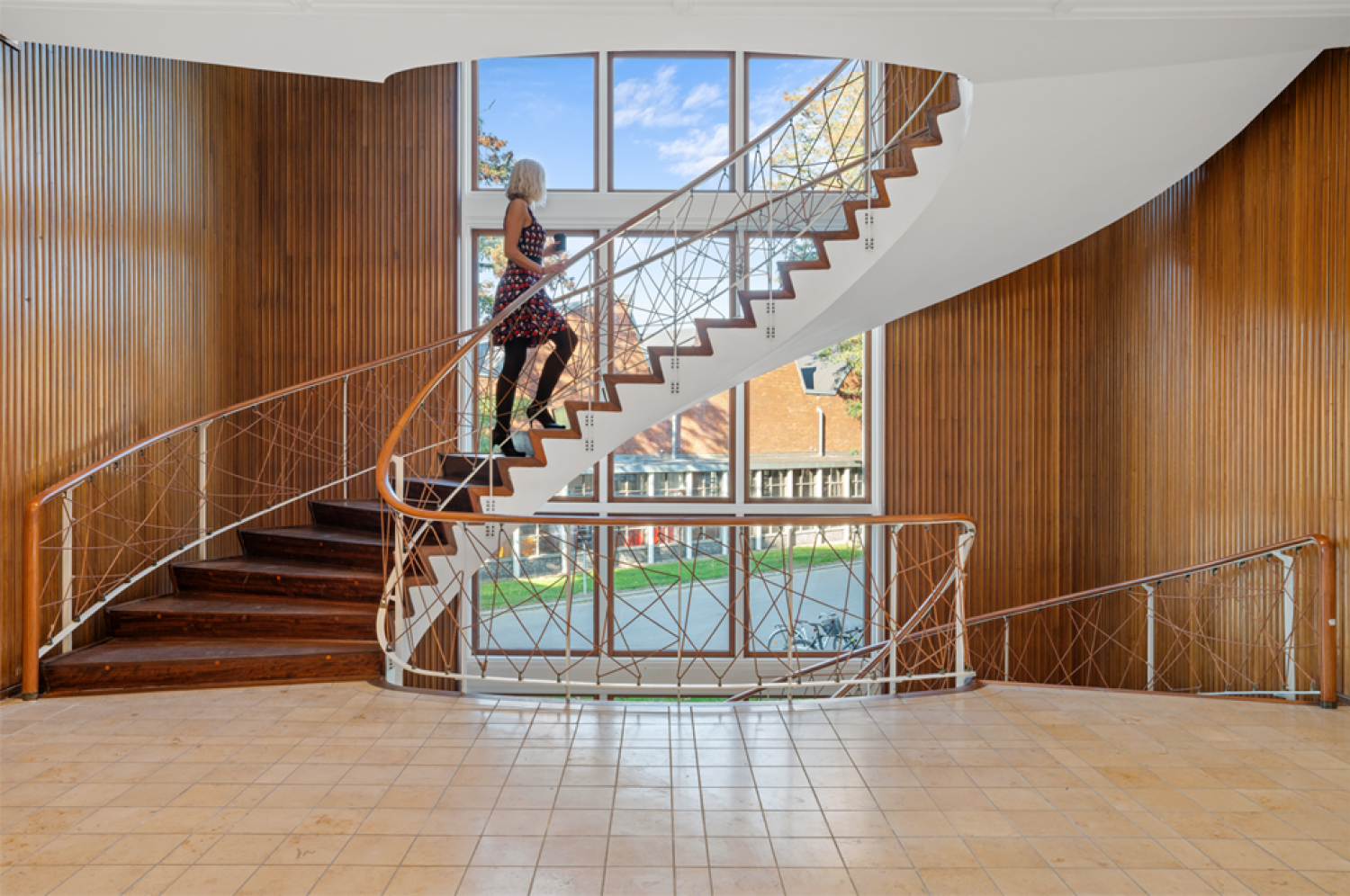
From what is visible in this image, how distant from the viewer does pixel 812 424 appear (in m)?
7.62

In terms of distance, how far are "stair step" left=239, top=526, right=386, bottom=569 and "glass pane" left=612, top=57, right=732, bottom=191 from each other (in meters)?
3.87

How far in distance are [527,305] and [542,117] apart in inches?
119

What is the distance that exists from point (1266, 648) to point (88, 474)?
6588mm

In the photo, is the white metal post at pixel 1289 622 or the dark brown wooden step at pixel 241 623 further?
the dark brown wooden step at pixel 241 623

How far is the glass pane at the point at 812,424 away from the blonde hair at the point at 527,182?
304cm

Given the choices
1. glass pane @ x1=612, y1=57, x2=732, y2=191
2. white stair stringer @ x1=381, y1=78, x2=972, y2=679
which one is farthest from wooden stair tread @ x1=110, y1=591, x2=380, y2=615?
glass pane @ x1=612, y1=57, x2=732, y2=191

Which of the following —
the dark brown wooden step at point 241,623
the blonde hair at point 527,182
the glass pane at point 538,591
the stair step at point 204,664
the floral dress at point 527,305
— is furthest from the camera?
the glass pane at point 538,591

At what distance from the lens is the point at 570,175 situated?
24.6 ft

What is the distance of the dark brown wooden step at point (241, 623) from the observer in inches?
183

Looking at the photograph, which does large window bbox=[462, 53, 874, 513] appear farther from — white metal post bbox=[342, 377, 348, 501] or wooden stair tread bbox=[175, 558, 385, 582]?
wooden stair tread bbox=[175, 558, 385, 582]

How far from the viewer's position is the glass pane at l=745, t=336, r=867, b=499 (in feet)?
24.9

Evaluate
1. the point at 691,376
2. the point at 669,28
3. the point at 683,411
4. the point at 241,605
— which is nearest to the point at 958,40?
the point at 669,28

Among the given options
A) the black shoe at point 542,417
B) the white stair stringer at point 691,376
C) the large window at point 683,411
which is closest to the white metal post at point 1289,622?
the white stair stringer at point 691,376

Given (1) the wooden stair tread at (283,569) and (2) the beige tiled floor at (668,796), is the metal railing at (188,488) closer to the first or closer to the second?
(1) the wooden stair tread at (283,569)
